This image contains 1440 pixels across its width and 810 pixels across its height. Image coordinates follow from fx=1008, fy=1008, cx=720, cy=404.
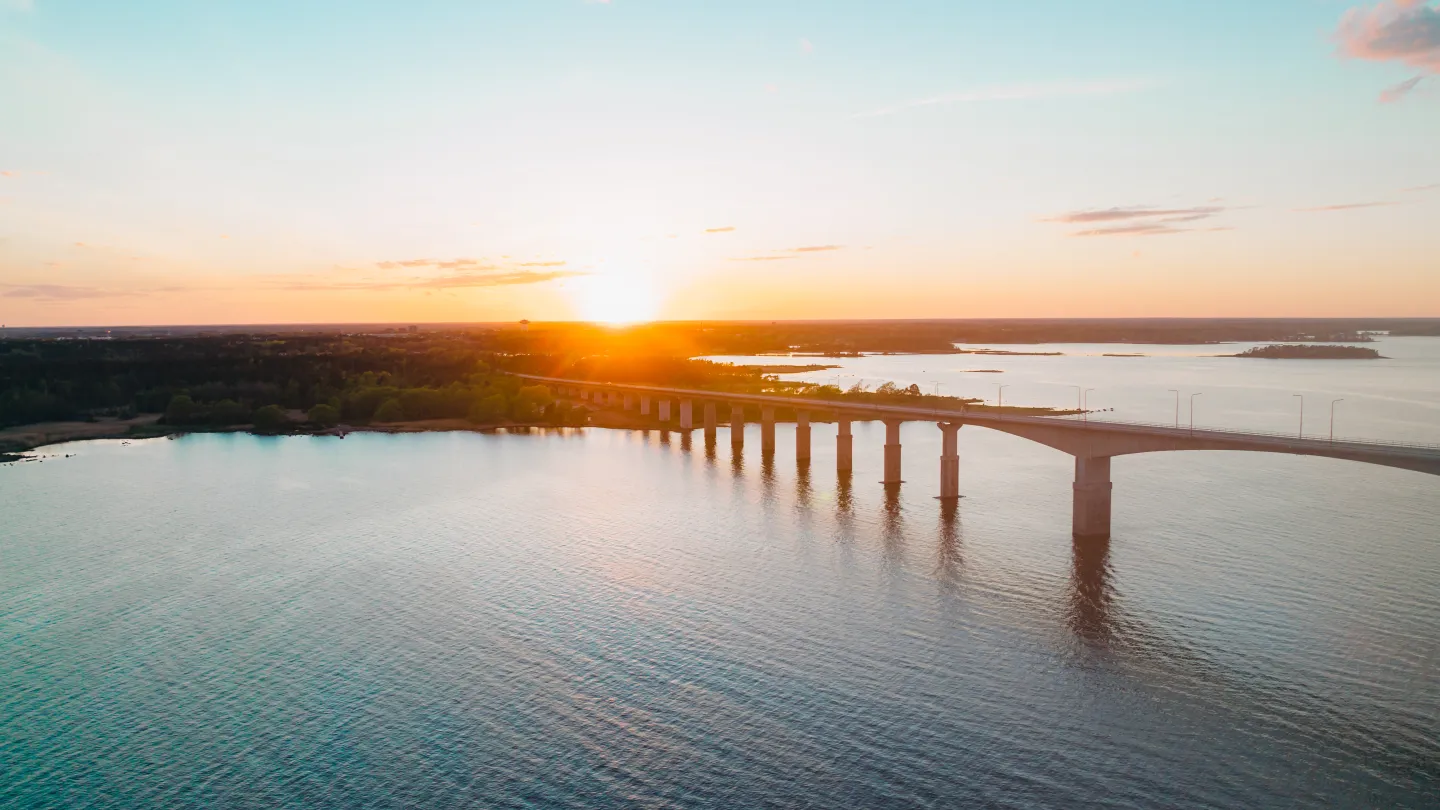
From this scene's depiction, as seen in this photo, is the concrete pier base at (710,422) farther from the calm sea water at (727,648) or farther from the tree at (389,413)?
the tree at (389,413)

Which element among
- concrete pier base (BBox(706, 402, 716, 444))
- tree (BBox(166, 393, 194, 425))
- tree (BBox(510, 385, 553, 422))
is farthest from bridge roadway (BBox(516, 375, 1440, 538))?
tree (BBox(166, 393, 194, 425))

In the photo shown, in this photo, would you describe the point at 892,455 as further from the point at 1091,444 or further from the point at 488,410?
the point at 488,410

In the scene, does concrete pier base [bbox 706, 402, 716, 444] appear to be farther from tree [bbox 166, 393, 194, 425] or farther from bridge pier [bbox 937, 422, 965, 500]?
tree [bbox 166, 393, 194, 425]

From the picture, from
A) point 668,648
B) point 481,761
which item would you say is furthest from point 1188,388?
point 481,761

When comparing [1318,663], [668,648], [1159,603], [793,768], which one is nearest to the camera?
[793,768]

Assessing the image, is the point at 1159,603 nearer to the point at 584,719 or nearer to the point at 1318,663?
the point at 1318,663

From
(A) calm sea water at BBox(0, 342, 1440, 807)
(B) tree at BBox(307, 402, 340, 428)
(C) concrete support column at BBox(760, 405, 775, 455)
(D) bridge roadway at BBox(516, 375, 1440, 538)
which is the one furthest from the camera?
(B) tree at BBox(307, 402, 340, 428)
